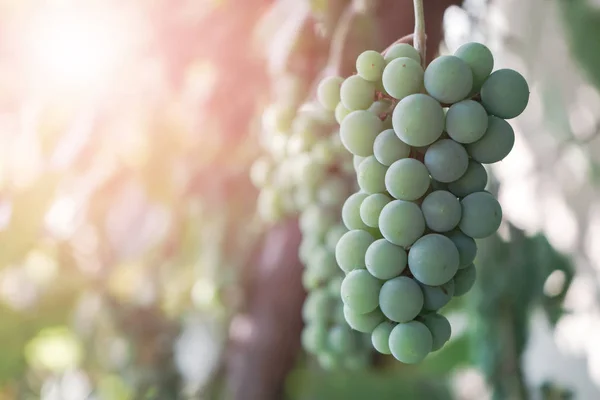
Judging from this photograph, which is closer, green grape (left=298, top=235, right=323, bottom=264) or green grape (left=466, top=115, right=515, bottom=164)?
green grape (left=466, top=115, right=515, bottom=164)

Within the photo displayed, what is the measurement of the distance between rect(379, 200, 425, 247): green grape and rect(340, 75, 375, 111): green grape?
0.07 meters

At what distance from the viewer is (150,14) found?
3.21 ft

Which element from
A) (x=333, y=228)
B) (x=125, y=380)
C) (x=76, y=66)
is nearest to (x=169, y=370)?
(x=125, y=380)

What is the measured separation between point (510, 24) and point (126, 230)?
784mm

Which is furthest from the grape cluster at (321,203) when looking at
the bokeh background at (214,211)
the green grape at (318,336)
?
the bokeh background at (214,211)

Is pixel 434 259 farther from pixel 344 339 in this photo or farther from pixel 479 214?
pixel 344 339

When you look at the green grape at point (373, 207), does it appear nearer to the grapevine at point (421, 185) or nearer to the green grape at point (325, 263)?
the grapevine at point (421, 185)

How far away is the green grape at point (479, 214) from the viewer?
33 cm

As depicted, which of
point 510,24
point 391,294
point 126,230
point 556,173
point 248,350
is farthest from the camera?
Result: point 126,230

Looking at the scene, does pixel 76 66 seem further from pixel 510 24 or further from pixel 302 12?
pixel 510 24

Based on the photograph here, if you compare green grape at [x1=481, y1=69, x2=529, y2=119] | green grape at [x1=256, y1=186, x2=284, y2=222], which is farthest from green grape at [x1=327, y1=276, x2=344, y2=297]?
green grape at [x1=481, y1=69, x2=529, y2=119]

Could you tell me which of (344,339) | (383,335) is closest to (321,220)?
(344,339)

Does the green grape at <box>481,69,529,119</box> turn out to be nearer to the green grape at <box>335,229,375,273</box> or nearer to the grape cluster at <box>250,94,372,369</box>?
the green grape at <box>335,229,375,273</box>

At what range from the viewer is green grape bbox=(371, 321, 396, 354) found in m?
0.34
